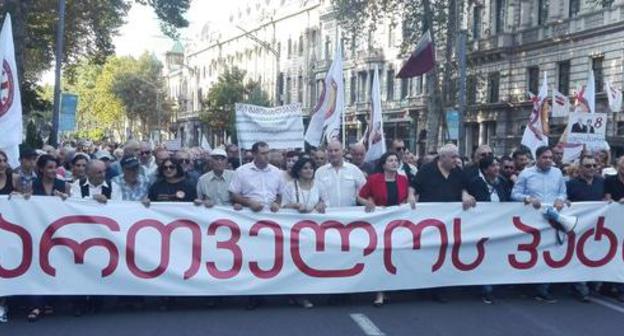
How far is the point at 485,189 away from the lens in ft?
30.0

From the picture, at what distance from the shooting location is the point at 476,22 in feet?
156

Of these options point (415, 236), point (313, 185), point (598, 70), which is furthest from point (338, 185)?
point (598, 70)

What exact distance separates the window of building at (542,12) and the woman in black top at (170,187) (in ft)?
117

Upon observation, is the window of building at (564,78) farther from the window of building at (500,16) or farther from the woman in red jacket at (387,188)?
the woman in red jacket at (387,188)

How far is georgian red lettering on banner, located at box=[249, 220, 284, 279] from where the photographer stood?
833 cm

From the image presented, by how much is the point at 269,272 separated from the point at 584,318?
3.09 meters

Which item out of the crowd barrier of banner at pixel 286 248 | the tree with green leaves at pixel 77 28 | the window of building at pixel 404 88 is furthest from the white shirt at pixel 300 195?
the window of building at pixel 404 88

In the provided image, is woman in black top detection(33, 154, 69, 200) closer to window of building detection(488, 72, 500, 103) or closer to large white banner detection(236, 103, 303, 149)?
large white banner detection(236, 103, 303, 149)

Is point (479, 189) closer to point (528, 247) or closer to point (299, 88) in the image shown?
point (528, 247)

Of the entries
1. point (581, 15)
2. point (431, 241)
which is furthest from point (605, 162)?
point (581, 15)

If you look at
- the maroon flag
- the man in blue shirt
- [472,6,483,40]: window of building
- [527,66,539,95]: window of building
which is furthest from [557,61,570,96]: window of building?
the man in blue shirt

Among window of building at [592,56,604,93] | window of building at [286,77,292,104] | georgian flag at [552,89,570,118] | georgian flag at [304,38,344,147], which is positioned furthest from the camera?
window of building at [286,77,292,104]

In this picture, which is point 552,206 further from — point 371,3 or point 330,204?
point 371,3

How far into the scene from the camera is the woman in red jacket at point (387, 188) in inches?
346
